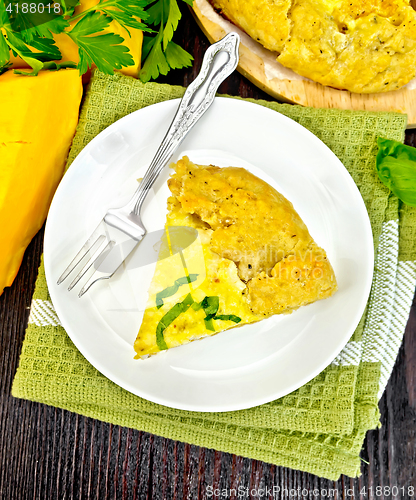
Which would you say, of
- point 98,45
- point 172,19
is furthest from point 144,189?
point 172,19

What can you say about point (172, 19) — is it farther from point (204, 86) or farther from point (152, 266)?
point (152, 266)

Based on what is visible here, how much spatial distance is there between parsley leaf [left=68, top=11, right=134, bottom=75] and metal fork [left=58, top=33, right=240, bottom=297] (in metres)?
0.33

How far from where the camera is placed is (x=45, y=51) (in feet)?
6.27

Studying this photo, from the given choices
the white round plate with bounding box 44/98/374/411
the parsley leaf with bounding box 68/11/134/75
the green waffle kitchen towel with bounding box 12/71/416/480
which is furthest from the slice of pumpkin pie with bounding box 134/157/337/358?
the parsley leaf with bounding box 68/11/134/75

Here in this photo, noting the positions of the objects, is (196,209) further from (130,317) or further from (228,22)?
(228,22)

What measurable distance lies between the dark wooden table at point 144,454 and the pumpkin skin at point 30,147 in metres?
0.20

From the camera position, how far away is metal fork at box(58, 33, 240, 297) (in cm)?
199

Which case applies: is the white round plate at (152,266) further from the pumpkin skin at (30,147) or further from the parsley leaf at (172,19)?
the parsley leaf at (172,19)

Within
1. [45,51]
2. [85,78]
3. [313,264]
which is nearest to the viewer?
[313,264]

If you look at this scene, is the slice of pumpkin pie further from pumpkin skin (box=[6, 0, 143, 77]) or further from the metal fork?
pumpkin skin (box=[6, 0, 143, 77])

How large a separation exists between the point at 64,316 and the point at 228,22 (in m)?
1.63

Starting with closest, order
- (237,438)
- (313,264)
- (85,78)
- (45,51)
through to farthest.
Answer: (313,264) → (45,51) → (237,438) → (85,78)

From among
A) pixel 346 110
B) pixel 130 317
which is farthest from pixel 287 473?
pixel 346 110

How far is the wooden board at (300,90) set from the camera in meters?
2.12
